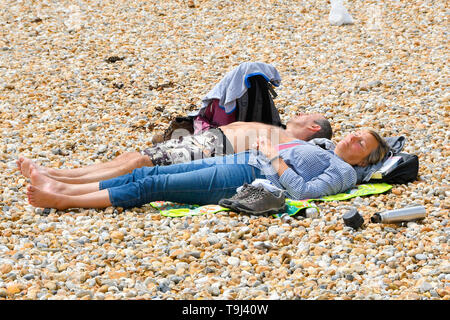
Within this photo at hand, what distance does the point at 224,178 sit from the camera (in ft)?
16.0

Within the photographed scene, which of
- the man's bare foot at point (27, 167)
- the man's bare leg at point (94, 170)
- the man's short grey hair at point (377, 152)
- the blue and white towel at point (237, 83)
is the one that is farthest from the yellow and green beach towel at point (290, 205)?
the blue and white towel at point (237, 83)

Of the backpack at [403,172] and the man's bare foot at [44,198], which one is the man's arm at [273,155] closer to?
the backpack at [403,172]

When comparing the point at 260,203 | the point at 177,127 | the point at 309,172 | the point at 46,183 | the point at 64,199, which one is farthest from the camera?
the point at 177,127

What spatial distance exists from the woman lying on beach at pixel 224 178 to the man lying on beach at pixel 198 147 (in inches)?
7.4

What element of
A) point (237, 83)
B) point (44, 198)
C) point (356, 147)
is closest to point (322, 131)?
point (356, 147)

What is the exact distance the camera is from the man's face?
5.12 meters

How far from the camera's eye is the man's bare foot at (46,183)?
188 inches

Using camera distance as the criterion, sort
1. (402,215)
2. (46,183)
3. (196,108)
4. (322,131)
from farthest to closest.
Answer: (196,108)
(322,131)
(46,183)
(402,215)

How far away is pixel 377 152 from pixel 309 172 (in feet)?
2.33

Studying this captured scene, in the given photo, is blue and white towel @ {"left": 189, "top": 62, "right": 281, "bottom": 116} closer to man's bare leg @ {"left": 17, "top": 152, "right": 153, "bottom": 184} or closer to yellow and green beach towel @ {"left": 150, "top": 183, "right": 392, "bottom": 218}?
man's bare leg @ {"left": 17, "top": 152, "right": 153, "bottom": 184}

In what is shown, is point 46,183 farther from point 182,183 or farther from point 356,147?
point 356,147

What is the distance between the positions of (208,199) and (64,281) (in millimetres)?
1600
